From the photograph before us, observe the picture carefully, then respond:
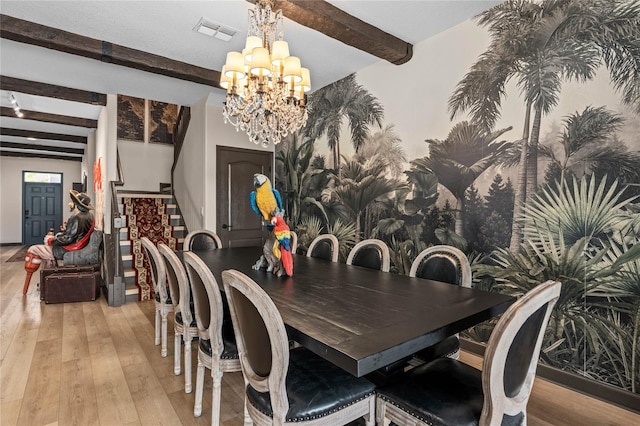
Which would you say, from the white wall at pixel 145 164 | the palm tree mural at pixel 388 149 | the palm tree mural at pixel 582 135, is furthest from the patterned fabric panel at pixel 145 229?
the palm tree mural at pixel 582 135

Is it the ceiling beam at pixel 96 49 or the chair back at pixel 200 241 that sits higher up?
the ceiling beam at pixel 96 49

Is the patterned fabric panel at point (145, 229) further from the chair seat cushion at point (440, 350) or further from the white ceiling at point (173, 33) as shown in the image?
the chair seat cushion at point (440, 350)

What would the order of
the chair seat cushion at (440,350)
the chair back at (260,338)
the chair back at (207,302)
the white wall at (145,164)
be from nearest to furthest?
the chair back at (260,338), the chair back at (207,302), the chair seat cushion at (440,350), the white wall at (145,164)

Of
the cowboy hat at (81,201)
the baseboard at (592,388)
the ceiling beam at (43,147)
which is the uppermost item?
the ceiling beam at (43,147)

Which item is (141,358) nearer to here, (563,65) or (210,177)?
(210,177)

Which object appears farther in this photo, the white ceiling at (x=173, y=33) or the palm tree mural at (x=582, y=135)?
the white ceiling at (x=173, y=33)

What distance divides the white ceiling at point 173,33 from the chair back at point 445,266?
2093mm

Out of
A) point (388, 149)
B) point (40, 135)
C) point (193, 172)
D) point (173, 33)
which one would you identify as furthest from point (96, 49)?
point (40, 135)

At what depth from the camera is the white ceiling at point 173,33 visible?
2.77 meters

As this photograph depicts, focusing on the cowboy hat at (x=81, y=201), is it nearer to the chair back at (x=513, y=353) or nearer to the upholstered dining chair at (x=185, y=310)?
the upholstered dining chair at (x=185, y=310)

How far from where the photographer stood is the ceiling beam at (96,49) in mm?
2977

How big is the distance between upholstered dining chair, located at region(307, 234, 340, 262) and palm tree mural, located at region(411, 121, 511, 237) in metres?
1.15

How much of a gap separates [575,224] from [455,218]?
92cm

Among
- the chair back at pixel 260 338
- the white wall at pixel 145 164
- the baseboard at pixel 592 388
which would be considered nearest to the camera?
the chair back at pixel 260 338
